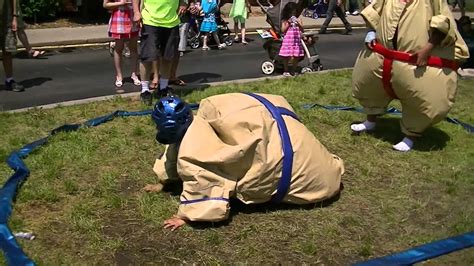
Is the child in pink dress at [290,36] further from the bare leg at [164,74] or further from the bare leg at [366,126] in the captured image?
the bare leg at [366,126]

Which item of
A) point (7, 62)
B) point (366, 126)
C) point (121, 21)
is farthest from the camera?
point (7, 62)

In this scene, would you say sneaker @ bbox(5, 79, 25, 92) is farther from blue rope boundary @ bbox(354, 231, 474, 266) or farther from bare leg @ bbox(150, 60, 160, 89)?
blue rope boundary @ bbox(354, 231, 474, 266)

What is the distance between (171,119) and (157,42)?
3653 mm

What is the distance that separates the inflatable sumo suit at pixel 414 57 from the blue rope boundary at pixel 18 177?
65.5 inches

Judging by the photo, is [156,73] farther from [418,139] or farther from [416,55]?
[416,55]

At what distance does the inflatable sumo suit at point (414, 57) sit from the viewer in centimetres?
600

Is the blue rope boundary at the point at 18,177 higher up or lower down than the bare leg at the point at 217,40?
higher up

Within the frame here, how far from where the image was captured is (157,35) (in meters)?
8.05

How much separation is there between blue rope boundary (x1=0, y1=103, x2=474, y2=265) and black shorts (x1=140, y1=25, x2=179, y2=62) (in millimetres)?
804

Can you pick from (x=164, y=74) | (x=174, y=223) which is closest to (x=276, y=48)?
(x=164, y=74)

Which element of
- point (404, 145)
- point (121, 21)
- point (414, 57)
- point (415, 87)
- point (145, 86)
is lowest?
point (145, 86)

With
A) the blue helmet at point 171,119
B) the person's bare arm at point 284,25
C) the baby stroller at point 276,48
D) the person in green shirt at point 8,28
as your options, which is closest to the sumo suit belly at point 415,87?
the blue helmet at point 171,119

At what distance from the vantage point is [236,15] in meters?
14.8

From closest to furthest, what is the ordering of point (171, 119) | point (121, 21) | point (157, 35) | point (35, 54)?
point (171, 119) → point (157, 35) → point (121, 21) → point (35, 54)
